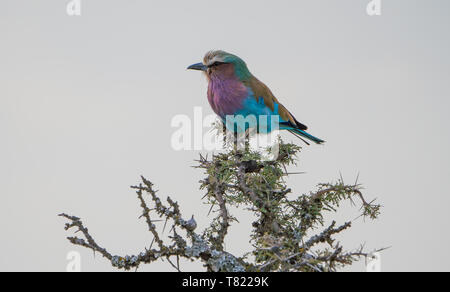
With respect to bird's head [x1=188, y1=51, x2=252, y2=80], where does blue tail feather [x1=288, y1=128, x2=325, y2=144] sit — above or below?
below

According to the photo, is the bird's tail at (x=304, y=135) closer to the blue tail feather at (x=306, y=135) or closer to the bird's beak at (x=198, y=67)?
the blue tail feather at (x=306, y=135)

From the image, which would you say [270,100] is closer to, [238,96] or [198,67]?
[238,96]

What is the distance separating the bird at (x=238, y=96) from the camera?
5160 millimetres

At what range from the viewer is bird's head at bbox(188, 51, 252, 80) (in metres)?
5.18

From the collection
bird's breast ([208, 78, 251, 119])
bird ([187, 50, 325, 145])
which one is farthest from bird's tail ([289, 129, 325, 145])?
bird's breast ([208, 78, 251, 119])

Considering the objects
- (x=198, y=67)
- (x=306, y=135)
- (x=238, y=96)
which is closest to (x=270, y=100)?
(x=238, y=96)

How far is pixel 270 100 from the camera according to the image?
5445mm

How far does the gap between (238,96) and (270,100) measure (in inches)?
15.0

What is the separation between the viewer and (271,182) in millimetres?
3752

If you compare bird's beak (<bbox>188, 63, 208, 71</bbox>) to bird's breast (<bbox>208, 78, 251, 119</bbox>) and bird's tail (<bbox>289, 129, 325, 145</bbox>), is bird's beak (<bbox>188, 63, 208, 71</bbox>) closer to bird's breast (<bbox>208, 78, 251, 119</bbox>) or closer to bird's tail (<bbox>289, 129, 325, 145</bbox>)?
bird's breast (<bbox>208, 78, 251, 119</bbox>)

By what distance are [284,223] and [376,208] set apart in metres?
0.59

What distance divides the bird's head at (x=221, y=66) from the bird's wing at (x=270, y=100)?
0.14 meters
